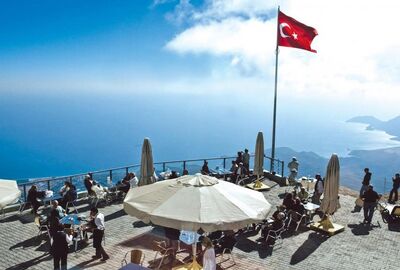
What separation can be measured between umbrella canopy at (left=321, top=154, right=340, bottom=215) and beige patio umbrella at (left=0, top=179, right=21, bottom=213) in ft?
33.5

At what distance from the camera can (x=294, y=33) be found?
20.8m

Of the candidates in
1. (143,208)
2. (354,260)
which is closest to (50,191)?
(143,208)

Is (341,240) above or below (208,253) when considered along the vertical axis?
below

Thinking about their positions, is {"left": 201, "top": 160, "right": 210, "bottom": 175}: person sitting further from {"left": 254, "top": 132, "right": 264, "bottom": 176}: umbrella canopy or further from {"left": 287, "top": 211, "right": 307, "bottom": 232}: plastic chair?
{"left": 287, "top": 211, "right": 307, "bottom": 232}: plastic chair

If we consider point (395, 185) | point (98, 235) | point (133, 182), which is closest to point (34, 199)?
point (133, 182)

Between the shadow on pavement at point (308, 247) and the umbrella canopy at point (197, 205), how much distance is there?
343 cm

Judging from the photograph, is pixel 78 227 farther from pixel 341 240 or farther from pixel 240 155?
pixel 240 155

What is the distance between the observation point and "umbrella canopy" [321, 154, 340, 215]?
42.1ft

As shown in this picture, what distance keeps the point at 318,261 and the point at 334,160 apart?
375 cm

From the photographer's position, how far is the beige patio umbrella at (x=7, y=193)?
30.7 ft

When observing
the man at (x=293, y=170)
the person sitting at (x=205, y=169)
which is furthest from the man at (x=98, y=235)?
the man at (x=293, y=170)

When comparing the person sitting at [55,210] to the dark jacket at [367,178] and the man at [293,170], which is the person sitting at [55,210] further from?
the dark jacket at [367,178]

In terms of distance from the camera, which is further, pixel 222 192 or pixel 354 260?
pixel 354 260

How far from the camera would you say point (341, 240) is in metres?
12.8
